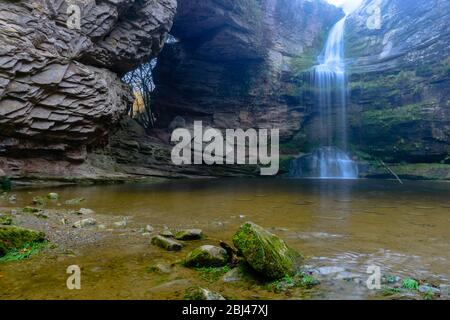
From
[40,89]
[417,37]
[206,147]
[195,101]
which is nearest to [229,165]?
[206,147]

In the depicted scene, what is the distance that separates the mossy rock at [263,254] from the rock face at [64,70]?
1672 centimetres

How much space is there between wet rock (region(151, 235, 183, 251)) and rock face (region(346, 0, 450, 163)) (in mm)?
29193

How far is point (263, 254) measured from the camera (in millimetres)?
4711

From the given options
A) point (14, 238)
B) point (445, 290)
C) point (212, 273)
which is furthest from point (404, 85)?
point (14, 238)

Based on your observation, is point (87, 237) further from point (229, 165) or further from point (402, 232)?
point (229, 165)

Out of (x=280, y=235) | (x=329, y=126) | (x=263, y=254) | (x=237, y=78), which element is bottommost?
(x=280, y=235)

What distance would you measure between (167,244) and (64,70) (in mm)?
16096

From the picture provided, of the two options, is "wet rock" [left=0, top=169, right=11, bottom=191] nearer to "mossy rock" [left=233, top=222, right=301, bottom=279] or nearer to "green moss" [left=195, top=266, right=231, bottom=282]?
"green moss" [left=195, top=266, right=231, bottom=282]

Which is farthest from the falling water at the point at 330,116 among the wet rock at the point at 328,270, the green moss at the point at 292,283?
the green moss at the point at 292,283

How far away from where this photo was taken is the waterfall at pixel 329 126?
33062 millimetres

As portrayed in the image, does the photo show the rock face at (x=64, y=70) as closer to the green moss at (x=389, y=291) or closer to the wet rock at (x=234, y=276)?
the wet rock at (x=234, y=276)

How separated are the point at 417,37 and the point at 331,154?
1351 centimetres

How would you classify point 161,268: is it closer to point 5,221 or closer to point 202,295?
point 202,295

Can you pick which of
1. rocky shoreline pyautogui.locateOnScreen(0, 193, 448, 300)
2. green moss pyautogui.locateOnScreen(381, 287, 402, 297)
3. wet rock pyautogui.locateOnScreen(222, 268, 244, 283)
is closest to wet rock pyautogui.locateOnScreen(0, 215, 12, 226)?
rocky shoreline pyautogui.locateOnScreen(0, 193, 448, 300)
